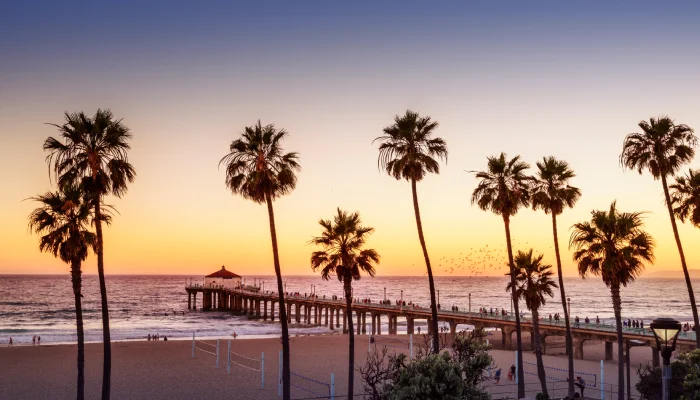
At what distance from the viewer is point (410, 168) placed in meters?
30.5

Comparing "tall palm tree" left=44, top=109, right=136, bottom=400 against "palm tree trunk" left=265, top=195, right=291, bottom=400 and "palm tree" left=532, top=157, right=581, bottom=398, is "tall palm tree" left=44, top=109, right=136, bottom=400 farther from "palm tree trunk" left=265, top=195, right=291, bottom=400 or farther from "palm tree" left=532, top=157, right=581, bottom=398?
"palm tree" left=532, top=157, right=581, bottom=398

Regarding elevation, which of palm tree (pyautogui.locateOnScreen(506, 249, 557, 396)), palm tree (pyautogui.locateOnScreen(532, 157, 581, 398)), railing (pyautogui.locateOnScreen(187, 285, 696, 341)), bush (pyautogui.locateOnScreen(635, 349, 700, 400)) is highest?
palm tree (pyautogui.locateOnScreen(532, 157, 581, 398))

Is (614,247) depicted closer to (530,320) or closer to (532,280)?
(532,280)

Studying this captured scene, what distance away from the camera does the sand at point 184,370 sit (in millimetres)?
35219

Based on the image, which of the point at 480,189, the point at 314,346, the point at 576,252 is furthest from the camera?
the point at 314,346

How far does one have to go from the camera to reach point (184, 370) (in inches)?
1703

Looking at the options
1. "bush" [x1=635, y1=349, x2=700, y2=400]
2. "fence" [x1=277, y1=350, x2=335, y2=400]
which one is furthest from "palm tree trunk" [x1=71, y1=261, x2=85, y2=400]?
"bush" [x1=635, y1=349, x2=700, y2=400]

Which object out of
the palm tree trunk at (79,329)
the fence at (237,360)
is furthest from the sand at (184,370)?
the palm tree trunk at (79,329)

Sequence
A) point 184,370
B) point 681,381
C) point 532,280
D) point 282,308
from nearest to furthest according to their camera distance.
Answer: point 681,381 < point 282,308 < point 532,280 < point 184,370

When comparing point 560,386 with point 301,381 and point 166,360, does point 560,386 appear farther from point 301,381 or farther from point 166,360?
point 166,360

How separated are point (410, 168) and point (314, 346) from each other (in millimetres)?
34504

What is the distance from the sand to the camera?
35219 mm

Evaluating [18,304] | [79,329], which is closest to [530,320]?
[79,329]

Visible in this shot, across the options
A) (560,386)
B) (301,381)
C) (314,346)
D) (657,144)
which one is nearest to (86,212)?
(301,381)
